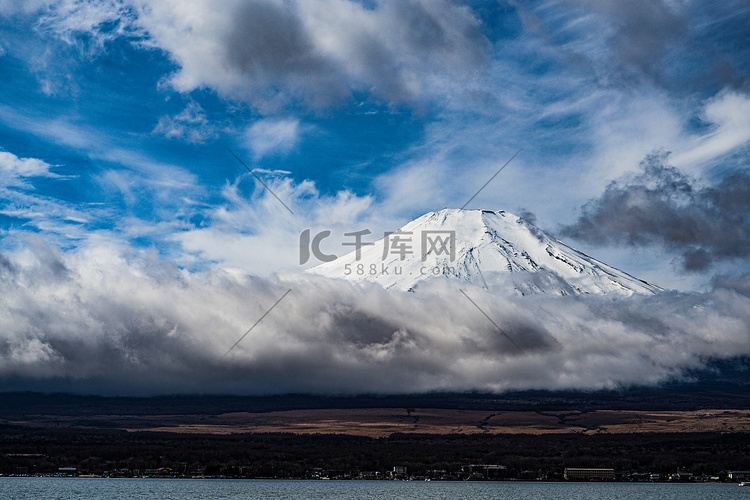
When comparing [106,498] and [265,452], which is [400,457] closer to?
[265,452]

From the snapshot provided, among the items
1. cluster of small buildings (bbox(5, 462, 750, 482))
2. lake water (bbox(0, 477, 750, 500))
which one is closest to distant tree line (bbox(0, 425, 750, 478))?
cluster of small buildings (bbox(5, 462, 750, 482))

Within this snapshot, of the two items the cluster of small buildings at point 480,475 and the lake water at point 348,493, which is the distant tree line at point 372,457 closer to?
the cluster of small buildings at point 480,475

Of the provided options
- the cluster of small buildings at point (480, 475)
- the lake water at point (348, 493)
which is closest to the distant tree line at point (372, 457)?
the cluster of small buildings at point (480, 475)

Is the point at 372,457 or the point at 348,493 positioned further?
the point at 372,457

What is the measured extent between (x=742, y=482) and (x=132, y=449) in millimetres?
135089

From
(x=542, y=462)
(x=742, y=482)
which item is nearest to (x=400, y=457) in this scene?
(x=542, y=462)

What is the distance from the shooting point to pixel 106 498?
10306 cm

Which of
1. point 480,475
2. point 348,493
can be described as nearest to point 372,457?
point 480,475

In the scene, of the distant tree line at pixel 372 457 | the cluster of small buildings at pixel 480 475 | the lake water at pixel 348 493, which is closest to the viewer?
the lake water at pixel 348 493

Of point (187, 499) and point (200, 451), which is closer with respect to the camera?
point (187, 499)

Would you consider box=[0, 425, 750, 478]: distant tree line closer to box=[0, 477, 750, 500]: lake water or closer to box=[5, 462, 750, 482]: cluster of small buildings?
box=[5, 462, 750, 482]: cluster of small buildings

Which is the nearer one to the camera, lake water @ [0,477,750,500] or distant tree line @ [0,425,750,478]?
lake water @ [0,477,750,500]

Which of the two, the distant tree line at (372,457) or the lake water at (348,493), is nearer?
the lake water at (348,493)

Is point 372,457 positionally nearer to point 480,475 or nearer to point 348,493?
point 480,475
